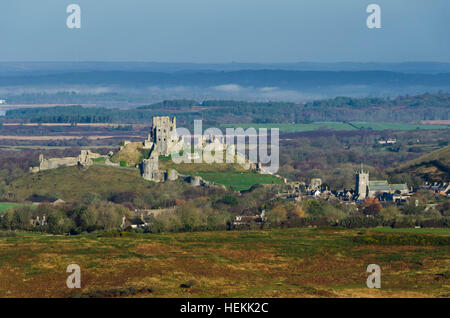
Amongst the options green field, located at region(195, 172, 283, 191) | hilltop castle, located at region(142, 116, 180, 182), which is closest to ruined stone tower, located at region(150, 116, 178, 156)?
hilltop castle, located at region(142, 116, 180, 182)

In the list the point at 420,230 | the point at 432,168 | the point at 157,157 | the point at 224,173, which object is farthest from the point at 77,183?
the point at 420,230

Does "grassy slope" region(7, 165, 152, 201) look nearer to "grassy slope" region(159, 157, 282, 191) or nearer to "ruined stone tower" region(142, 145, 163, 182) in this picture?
"ruined stone tower" region(142, 145, 163, 182)

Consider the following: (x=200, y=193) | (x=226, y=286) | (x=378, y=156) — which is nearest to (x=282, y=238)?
(x=226, y=286)

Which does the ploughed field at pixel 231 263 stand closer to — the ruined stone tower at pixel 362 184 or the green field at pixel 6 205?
the green field at pixel 6 205

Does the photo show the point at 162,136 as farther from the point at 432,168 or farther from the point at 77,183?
the point at 432,168

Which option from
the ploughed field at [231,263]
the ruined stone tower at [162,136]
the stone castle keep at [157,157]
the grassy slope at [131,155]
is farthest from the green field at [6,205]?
the ruined stone tower at [162,136]

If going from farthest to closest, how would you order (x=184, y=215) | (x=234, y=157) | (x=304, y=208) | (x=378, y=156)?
1. (x=378, y=156)
2. (x=234, y=157)
3. (x=304, y=208)
4. (x=184, y=215)
